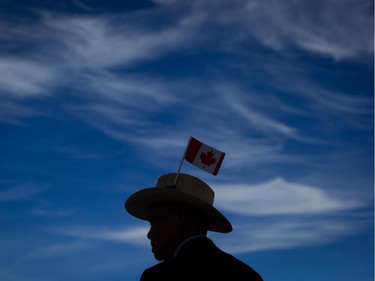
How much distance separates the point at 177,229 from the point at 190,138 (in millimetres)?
2073

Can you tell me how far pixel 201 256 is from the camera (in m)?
5.88

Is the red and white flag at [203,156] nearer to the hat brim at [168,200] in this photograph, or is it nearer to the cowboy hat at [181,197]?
the cowboy hat at [181,197]

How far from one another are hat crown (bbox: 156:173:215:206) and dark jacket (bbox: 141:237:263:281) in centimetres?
114

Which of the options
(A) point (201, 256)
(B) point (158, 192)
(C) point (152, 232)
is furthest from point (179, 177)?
(A) point (201, 256)

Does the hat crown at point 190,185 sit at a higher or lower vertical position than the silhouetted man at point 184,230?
higher

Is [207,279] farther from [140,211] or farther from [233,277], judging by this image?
[140,211]

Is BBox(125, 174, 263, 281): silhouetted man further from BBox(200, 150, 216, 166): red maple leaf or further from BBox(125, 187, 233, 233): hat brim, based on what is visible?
BBox(200, 150, 216, 166): red maple leaf

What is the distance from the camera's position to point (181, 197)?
675cm

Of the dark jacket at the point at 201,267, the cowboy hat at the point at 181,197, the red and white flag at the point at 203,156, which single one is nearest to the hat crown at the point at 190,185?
the cowboy hat at the point at 181,197

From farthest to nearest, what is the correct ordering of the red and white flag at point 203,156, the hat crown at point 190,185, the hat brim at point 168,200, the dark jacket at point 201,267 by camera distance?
the red and white flag at point 203,156 → the hat crown at point 190,185 → the hat brim at point 168,200 → the dark jacket at point 201,267

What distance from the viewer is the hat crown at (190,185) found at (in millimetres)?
7301

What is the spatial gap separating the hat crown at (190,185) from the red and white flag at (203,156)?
54 centimetres

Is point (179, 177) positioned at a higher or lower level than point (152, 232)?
higher

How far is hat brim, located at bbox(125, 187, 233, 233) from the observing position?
6766 mm
